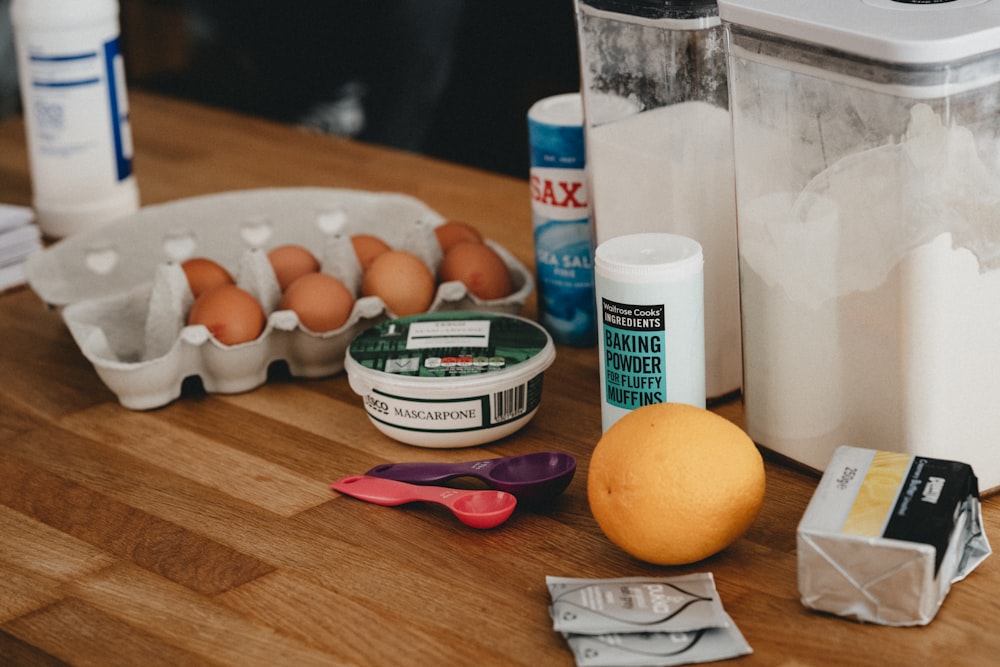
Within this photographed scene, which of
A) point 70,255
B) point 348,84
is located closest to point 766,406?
point 70,255

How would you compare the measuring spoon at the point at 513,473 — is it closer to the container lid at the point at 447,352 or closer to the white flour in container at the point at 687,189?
the container lid at the point at 447,352

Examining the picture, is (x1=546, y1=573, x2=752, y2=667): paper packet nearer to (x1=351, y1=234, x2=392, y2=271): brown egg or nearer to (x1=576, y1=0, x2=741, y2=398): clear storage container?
(x1=576, y1=0, x2=741, y2=398): clear storage container

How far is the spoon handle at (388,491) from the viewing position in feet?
3.18

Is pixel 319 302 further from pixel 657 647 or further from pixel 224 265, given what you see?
pixel 657 647

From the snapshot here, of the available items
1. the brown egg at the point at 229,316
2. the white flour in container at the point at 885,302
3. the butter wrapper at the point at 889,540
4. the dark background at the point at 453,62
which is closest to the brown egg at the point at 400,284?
the brown egg at the point at 229,316

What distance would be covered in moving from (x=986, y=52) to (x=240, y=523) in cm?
65

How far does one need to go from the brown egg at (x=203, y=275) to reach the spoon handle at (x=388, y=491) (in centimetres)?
32

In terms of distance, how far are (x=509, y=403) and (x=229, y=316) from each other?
0.96 feet

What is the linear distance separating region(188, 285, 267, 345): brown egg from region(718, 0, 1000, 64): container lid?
52 cm

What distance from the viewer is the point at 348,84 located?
8.49 ft

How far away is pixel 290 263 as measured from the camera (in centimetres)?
127

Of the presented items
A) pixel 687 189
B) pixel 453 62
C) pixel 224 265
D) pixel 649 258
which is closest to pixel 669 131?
pixel 687 189

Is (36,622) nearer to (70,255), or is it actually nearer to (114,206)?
(70,255)

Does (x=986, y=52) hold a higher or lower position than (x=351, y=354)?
higher
